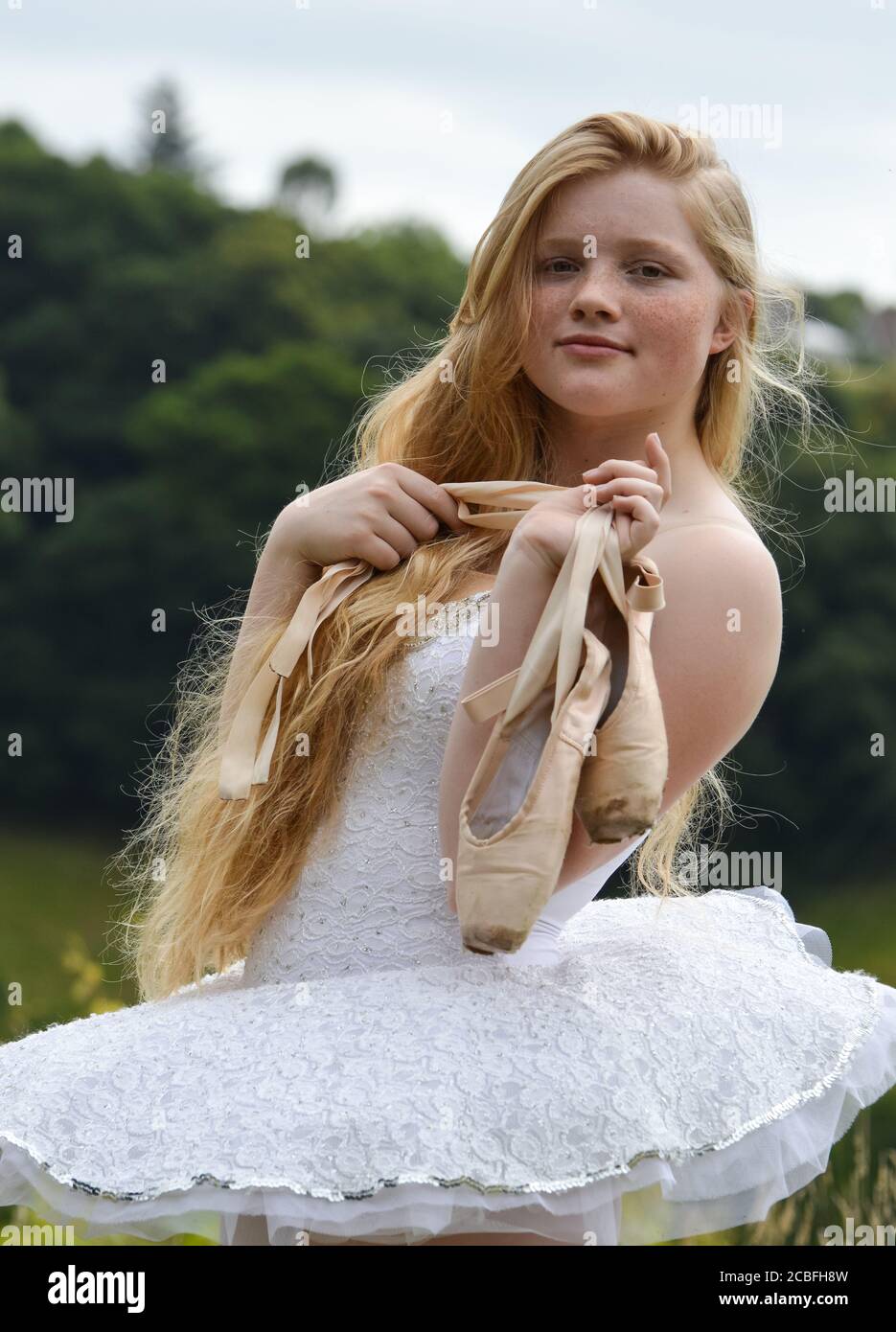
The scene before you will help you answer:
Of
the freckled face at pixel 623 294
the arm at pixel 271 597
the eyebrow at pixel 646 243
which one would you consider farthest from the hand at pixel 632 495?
the arm at pixel 271 597

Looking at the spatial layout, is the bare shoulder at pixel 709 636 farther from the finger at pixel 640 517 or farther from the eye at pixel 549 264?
the eye at pixel 549 264

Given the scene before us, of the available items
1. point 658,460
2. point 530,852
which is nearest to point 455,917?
point 530,852

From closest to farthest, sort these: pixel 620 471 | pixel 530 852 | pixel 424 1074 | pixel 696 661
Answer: pixel 530 852, pixel 424 1074, pixel 620 471, pixel 696 661

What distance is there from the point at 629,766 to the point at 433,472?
39.6 inches

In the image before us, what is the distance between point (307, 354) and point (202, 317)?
78.4 inches

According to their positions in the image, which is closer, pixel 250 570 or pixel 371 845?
pixel 371 845

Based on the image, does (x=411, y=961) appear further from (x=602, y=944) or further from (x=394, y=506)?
(x=394, y=506)

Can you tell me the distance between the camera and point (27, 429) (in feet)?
56.5

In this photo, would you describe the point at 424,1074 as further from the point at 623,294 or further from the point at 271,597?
the point at 623,294

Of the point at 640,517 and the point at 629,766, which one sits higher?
the point at 640,517

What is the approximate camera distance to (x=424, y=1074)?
77.9 inches

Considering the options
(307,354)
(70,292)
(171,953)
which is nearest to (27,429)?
(70,292)

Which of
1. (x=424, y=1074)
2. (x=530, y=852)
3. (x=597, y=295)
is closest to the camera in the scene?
(x=530, y=852)
